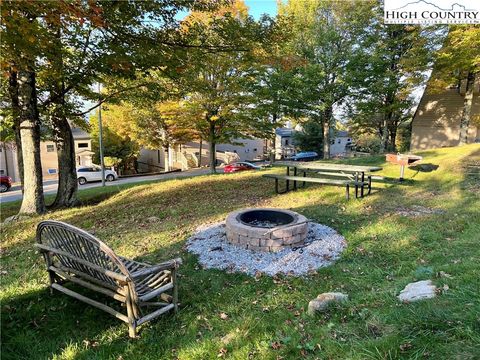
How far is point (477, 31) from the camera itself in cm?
1245

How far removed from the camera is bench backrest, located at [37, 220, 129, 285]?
279 cm

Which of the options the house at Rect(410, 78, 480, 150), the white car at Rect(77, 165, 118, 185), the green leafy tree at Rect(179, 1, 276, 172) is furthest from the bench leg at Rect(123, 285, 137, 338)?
the white car at Rect(77, 165, 118, 185)

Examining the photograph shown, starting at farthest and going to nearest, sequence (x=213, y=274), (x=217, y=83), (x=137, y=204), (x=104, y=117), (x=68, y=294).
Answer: (x=104, y=117) → (x=217, y=83) → (x=137, y=204) → (x=213, y=274) → (x=68, y=294)

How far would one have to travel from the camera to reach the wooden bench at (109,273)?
282cm

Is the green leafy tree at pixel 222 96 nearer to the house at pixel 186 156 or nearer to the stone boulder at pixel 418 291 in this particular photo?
the stone boulder at pixel 418 291

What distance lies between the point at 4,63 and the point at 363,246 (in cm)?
644

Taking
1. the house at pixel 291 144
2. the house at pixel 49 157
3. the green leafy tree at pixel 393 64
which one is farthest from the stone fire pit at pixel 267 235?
the house at pixel 291 144

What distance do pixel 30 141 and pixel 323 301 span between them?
8.51 metres

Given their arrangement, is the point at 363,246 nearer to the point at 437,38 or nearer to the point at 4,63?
the point at 4,63

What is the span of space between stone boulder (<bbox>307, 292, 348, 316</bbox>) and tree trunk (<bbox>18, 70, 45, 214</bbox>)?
830 cm

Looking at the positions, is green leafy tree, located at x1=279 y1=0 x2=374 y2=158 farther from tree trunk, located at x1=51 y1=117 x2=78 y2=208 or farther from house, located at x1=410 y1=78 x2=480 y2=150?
tree trunk, located at x1=51 y1=117 x2=78 y2=208

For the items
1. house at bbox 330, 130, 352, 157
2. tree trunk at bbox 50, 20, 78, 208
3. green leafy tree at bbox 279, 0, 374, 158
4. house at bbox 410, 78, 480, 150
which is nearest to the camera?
tree trunk at bbox 50, 20, 78, 208

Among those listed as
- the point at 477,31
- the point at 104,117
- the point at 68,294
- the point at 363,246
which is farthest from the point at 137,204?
the point at 104,117

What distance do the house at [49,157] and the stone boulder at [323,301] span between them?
29.3m
